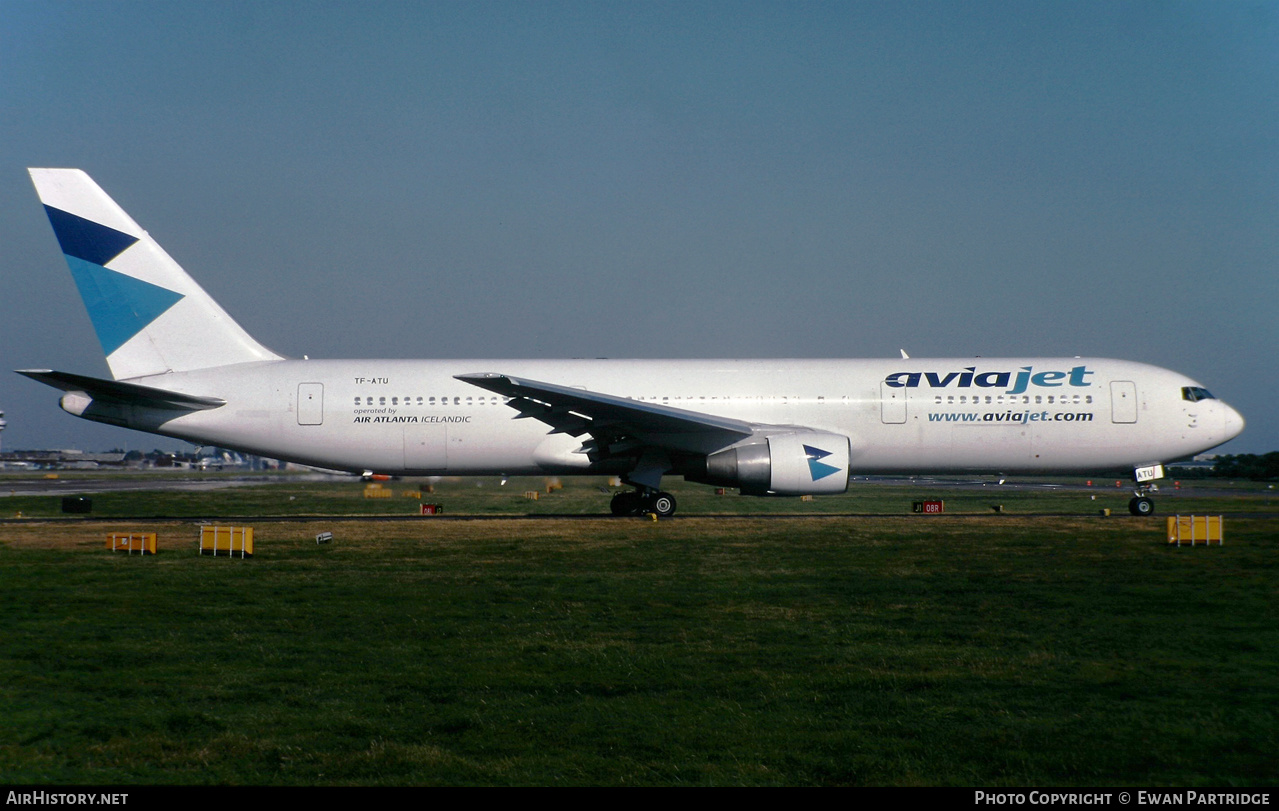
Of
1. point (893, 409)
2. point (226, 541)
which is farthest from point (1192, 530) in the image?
point (226, 541)

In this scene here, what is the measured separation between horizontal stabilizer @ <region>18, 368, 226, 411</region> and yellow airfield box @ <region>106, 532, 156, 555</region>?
15.8 feet

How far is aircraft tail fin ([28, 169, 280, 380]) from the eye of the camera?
67.8ft

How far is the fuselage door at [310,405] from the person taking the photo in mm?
21406

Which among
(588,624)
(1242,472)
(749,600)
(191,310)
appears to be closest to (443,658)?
(588,624)

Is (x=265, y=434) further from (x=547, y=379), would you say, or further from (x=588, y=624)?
(x=588, y=624)

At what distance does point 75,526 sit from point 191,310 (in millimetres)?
5291

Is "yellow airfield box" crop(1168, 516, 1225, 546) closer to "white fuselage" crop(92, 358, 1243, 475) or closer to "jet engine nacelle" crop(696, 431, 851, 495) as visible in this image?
"jet engine nacelle" crop(696, 431, 851, 495)

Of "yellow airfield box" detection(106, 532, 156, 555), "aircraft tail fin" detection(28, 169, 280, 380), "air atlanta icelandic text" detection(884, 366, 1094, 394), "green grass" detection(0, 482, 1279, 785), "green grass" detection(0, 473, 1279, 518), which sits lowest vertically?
"green grass" detection(0, 482, 1279, 785)

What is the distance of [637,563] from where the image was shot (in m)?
13.0

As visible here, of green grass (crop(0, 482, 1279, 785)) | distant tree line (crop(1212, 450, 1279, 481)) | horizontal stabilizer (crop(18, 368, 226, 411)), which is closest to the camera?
green grass (crop(0, 482, 1279, 785))

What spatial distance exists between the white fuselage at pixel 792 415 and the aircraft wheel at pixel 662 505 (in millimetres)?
1376

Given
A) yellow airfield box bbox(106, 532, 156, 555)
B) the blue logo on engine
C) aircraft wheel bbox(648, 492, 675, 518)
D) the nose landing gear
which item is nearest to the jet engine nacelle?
the blue logo on engine

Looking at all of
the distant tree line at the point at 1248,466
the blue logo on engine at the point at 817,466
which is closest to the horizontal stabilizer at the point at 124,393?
the blue logo on engine at the point at 817,466

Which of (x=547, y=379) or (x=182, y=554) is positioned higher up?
(x=547, y=379)
